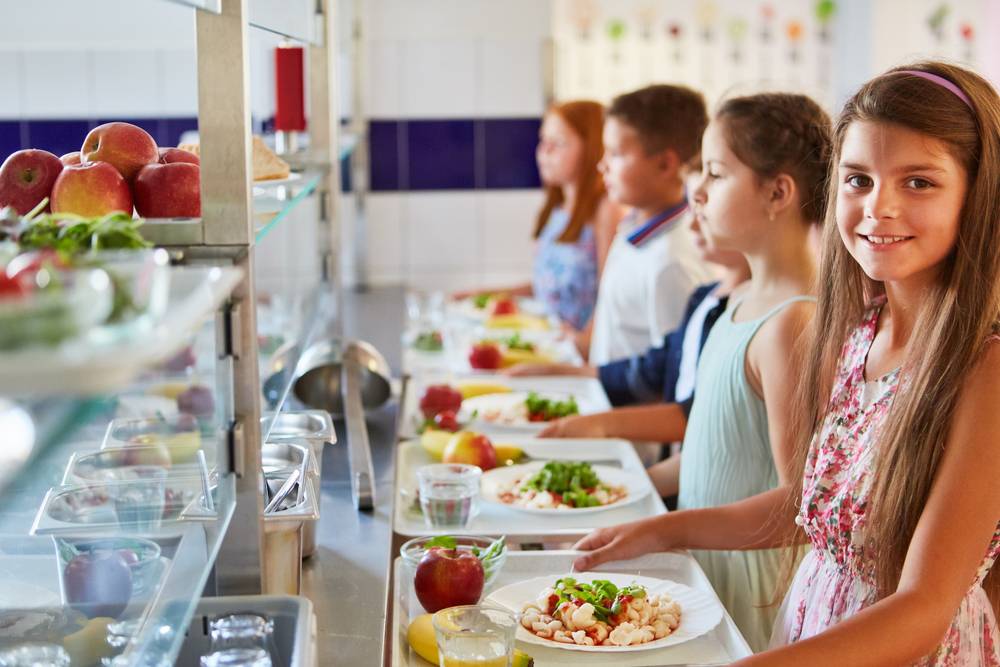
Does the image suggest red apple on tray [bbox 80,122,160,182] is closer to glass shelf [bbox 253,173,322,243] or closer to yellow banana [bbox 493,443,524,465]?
glass shelf [bbox 253,173,322,243]

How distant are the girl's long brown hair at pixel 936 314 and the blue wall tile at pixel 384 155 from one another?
350cm

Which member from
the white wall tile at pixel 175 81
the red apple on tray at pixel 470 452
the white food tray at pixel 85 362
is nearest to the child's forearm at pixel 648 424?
the red apple on tray at pixel 470 452

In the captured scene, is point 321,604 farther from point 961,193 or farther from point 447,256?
point 447,256

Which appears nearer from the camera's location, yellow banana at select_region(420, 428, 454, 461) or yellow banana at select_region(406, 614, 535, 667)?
yellow banana at select_region(406, 614, 535, 667)

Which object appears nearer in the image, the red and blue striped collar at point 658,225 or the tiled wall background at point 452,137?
the red and blue striped collar at point 658,225

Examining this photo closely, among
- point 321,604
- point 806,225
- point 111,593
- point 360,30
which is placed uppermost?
point 360,30

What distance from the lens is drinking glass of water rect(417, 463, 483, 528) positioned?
1653 millimetres

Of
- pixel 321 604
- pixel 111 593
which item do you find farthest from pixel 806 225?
pixel 111 593

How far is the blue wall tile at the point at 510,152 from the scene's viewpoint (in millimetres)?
4691

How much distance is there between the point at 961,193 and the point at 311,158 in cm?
119

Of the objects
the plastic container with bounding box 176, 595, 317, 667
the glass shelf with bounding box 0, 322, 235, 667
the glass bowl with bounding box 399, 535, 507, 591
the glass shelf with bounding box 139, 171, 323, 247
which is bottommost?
the glass bowl with bounding box 399, 535, 507, 591

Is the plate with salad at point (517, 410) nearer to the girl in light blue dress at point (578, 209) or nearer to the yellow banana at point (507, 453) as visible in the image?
the yellow banana at point (507, 453)

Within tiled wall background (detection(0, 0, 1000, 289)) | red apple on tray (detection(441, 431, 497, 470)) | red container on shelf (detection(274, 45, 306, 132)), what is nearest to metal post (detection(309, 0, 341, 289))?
red container on shelf (detection(274, 45, 306, 132))

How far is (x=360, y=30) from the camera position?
431cm
